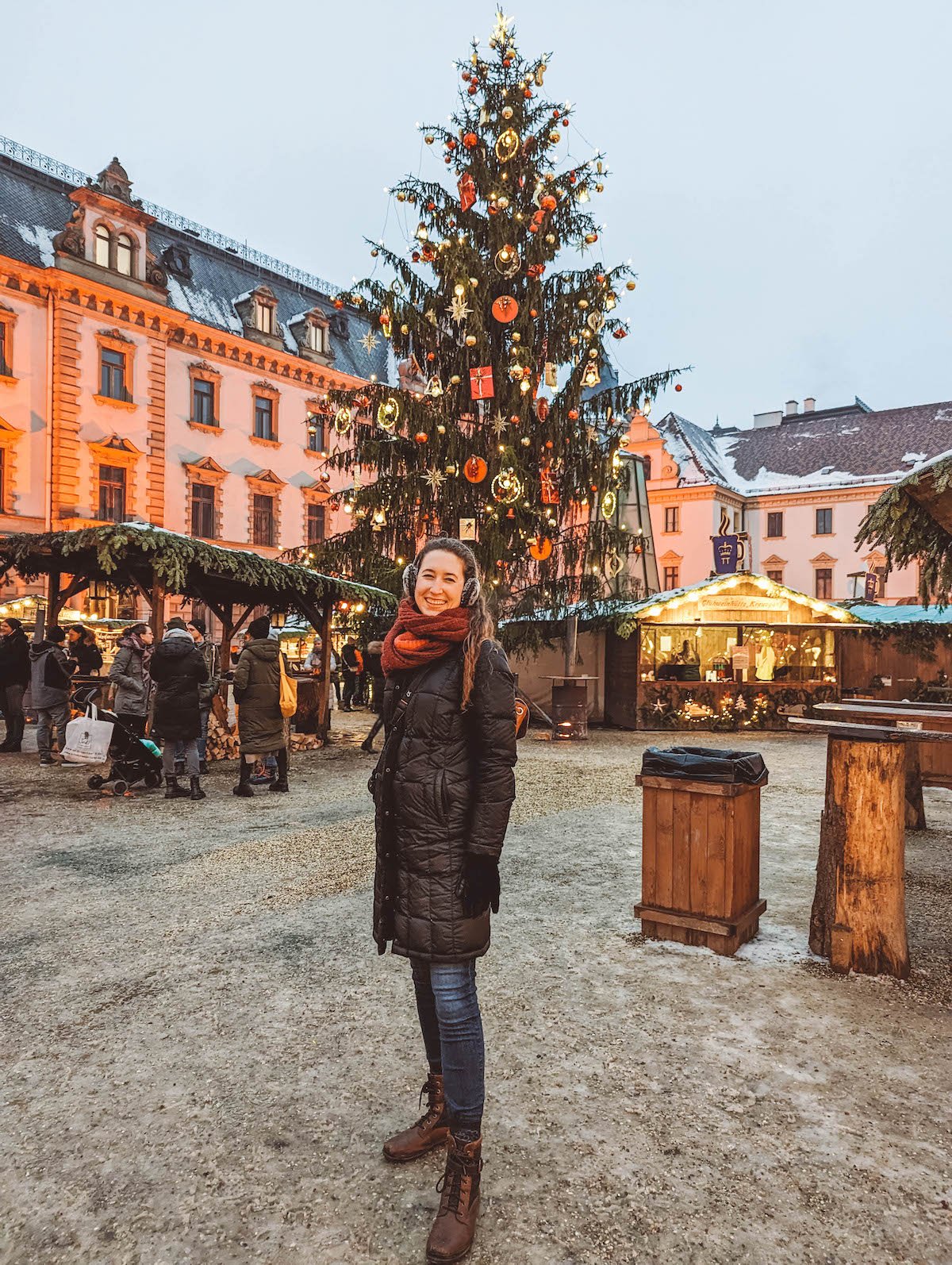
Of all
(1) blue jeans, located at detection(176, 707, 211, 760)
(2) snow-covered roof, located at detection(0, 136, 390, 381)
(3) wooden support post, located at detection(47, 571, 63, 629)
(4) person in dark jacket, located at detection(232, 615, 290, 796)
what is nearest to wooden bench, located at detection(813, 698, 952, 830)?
(4) person in dark jacket, located at detection(232, 615, 290, 796)

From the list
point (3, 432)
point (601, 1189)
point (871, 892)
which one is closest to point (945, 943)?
point (871, 892)

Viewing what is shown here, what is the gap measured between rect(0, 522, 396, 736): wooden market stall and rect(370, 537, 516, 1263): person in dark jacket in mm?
9110

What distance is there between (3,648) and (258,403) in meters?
22.0

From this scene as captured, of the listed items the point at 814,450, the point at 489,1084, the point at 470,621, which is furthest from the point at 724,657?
the point at 814,450

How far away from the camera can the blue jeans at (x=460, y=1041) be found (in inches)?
99.7

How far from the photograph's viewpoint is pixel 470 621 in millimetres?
2746

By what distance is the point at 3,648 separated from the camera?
13.2 metres

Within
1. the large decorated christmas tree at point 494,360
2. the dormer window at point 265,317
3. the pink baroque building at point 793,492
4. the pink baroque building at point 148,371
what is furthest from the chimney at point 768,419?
the large decorated christmas tree at point 494,360

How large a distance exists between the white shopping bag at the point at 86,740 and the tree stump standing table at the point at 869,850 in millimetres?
7962

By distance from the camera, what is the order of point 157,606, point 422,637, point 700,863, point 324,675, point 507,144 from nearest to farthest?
point 422,637 < point 700,863 < point 157,606 < point 507,144 < point 324,675

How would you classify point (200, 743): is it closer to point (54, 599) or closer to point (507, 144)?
point (54, 599)

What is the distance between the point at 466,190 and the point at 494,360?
286cm

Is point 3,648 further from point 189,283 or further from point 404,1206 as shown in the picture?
point 189,283

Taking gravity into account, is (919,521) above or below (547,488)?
below
